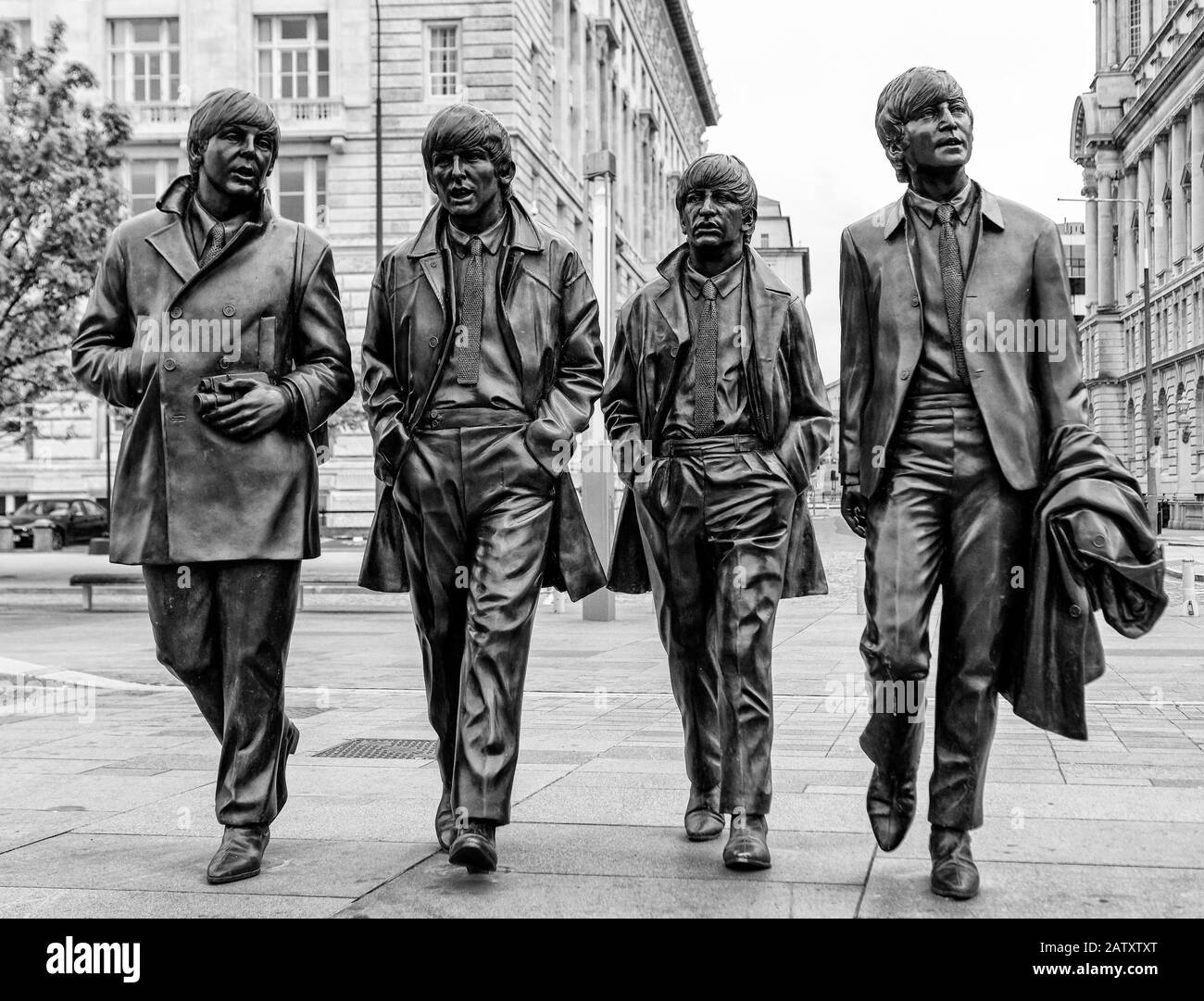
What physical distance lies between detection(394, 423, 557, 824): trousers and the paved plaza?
41 cm

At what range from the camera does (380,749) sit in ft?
24.6

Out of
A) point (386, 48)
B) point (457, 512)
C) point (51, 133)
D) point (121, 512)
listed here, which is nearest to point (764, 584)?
point (457, 512)

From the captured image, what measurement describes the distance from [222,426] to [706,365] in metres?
1.68

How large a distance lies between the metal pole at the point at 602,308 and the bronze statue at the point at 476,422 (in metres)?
11.4

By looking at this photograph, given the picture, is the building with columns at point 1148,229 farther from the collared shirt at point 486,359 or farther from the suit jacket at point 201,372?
the suit jacket at point 201,372

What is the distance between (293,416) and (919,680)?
2209 millimetres

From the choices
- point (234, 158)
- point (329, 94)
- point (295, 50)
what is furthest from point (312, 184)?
point (234, 158)

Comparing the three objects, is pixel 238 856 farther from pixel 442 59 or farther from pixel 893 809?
pixel 442 59

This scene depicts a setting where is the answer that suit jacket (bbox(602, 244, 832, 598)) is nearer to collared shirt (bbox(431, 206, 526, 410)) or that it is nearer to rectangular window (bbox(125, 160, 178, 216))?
collared shirt (bbox(431, 206, 526, 410))

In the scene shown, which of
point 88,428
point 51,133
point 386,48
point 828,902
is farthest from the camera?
point 88,428

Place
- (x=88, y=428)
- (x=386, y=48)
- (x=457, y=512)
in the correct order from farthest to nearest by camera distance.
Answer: (x=88, y=428), (x=386, y=48), (x=457, y=512)

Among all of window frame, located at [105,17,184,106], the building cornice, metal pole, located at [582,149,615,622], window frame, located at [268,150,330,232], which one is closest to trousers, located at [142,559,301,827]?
metal pole, located at [582,149,615,622]

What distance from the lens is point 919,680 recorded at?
444 centimetres

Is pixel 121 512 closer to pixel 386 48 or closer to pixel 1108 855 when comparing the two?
pixel 1108 855
